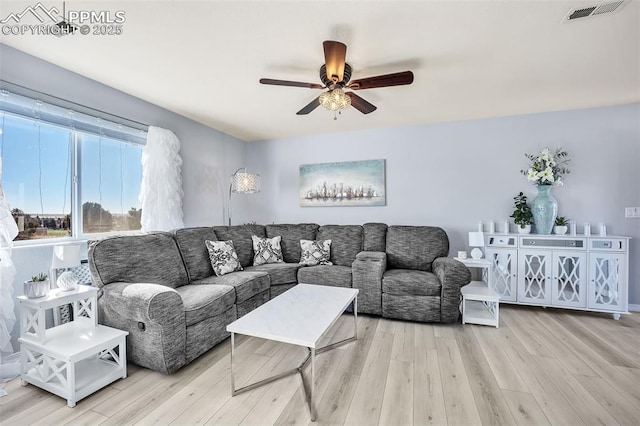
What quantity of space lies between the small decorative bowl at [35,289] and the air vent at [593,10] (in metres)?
3.82

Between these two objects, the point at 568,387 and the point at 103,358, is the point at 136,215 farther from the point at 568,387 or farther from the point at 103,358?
the point at 568,387

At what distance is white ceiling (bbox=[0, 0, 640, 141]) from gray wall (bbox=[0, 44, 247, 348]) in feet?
0.35

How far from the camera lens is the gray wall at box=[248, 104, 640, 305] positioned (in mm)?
3176

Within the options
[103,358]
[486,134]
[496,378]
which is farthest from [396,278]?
[103,358]

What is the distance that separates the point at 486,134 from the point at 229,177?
379 cm

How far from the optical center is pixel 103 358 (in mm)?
2082

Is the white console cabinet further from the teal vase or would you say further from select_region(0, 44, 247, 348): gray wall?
select_region(0, 44, 247, 348): gray wall

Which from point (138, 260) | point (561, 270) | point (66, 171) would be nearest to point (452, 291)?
point (561, 270)

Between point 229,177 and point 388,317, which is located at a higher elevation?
point 229,177

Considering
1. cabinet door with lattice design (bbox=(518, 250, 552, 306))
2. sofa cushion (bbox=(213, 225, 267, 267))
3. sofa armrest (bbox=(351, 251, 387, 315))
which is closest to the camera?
sofa armrest (bbox=(351, 251, 387, 315))

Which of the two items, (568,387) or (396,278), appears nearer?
(568,387)

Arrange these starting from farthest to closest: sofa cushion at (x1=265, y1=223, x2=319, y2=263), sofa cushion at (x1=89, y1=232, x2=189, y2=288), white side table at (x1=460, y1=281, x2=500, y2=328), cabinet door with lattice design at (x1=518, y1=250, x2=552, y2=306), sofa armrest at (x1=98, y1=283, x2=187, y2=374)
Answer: sofa cushion at (x1=265, y1=223, x2=319, y2=263) < cabinet door with lattice design at (x1=518, y1=250, x2=552, y2=306) < white side table at (x1=460, y1=281, x2=500, y2=328) < sofa cushion at (x1=89, y1=232, x2=189, y2=288) < sofa armrest at (x1=98, y1=283, x2=187, y2=374)

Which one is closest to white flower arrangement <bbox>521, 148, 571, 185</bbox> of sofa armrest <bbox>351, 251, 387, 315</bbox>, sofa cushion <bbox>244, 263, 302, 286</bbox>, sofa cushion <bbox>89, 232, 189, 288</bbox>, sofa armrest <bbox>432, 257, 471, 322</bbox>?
sofa armrest <bbox>432, 257, 471, 322</bbox>

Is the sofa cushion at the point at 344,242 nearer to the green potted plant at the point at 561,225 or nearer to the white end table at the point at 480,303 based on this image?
the white end table at the point at 480,303
